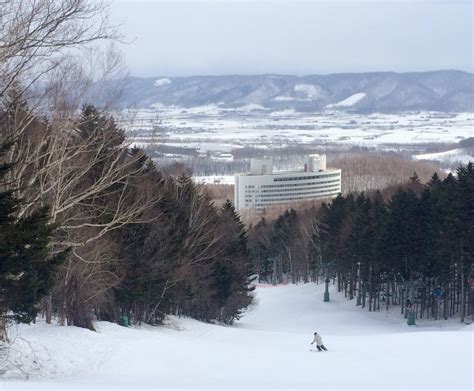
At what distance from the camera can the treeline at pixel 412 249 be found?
28.3 meters

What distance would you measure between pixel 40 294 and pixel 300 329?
19.0m

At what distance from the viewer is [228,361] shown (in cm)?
1641

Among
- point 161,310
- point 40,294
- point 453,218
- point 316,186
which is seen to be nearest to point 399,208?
point 453,218

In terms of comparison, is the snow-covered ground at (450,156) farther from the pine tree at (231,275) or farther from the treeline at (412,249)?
the pine tree at (231,275)

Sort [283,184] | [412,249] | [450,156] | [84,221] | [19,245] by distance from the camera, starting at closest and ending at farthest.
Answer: [19,245] < [84,221] < [412,249] < [283,184] < [450,156]

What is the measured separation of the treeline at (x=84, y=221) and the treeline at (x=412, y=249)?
5.86m

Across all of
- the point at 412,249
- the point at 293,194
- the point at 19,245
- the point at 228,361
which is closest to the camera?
the point at 19,245

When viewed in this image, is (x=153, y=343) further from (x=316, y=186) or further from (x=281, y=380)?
(x=316, y=186)

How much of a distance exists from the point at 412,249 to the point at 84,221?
51.0ft

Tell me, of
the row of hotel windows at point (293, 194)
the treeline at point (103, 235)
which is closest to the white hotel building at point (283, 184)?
the row of hotel windows at point (293, 194)

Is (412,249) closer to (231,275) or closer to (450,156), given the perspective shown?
(231,275)

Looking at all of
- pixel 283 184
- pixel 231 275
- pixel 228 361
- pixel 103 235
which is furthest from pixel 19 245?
pixel 283 184

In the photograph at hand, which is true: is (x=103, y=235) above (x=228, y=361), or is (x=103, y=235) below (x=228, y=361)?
above

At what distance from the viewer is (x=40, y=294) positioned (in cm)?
1380
